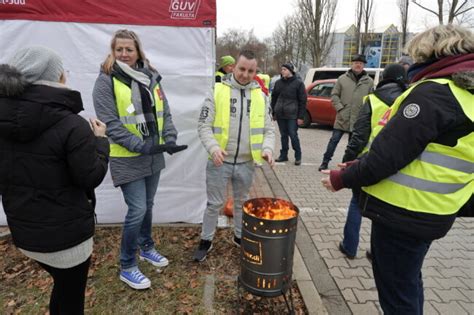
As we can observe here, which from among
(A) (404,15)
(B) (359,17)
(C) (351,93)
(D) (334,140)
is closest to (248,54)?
(C) (351,93)

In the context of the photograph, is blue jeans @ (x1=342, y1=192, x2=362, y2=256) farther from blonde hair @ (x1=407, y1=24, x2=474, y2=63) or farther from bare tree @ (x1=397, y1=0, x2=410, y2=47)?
bare tree @ (x1=397, y1=0, x2=410, y2=47)

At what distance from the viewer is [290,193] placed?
5652 millimetres

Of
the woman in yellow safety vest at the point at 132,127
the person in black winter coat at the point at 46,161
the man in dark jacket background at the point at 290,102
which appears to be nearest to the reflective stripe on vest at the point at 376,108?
the woman in yellow safety vest at the point at 132,127

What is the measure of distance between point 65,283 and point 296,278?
2.04m

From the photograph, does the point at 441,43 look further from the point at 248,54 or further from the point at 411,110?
the point at 248,54

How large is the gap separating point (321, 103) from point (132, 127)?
1026 centimetres

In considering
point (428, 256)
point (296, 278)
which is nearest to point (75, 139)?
point (296, 278)

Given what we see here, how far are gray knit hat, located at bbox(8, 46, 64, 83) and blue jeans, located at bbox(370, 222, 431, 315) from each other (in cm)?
192

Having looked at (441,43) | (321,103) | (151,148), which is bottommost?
(321,103)

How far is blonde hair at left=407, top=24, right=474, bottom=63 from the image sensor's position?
5.37 ft

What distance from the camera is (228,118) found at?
119 inches

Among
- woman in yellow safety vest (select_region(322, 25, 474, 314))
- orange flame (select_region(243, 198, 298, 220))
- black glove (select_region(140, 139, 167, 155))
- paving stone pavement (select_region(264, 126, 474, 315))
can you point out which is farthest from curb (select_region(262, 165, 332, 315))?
black glove (select_region(140, 139, 167, 155))

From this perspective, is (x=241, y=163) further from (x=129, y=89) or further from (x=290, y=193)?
(x=290, y=193)

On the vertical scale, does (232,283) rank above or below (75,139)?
below
